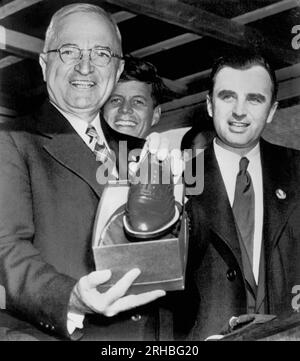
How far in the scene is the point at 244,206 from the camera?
2736 millimetres

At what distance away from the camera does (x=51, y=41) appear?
2707mm

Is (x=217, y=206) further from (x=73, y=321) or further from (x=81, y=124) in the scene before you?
(x=73, y=321)

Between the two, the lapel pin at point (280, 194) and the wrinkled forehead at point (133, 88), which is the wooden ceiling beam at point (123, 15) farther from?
the lapel pin at point (280, 194)

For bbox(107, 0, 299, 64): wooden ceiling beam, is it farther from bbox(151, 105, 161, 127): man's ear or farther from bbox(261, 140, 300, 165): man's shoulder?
bbox(261, 140, 300, 165): man's shoulder

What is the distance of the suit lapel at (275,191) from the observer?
8.88 feet

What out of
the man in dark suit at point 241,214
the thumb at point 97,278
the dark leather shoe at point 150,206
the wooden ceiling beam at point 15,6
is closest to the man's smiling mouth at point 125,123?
the man in dark suit at point 241,214

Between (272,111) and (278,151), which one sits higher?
(272,111)

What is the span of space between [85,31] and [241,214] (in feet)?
2.01

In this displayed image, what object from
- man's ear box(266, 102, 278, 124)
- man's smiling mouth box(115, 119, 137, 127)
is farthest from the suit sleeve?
man's ear box(266, 102, 278, 124)

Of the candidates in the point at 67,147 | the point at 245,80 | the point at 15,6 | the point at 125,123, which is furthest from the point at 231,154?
the point at 15,6

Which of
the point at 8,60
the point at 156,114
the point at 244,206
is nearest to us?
the point at 244,206

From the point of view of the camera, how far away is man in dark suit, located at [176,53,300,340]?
2.65m
